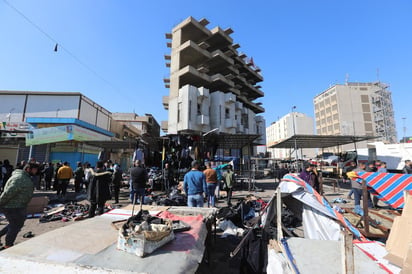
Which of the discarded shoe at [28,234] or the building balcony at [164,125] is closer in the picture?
the discarded shoe at [28,234]

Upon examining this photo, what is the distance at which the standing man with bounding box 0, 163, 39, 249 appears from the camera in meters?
3.74

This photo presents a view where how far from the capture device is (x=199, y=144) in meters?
12.0

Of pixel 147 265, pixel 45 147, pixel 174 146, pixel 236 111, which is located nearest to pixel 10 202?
pixel 147 265

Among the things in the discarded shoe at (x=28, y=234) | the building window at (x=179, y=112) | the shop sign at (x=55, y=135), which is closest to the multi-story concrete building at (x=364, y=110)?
the building window at (x=179, y=112)

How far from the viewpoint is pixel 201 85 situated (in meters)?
30.9

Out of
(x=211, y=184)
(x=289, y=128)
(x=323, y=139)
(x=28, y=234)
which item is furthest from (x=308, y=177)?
(x=289, y=128)

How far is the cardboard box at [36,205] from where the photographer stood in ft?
22.8

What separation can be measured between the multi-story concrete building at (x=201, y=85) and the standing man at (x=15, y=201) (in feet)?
68.5

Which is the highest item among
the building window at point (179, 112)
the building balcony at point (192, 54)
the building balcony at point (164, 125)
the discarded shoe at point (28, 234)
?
the building balcony at point (192, 54)

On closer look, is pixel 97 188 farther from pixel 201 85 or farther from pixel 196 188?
pixel 201 85

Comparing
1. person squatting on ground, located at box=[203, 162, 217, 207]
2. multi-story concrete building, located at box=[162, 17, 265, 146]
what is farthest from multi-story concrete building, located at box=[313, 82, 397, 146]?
person squatting on ground, located at box=[203, 162, 217, 207]

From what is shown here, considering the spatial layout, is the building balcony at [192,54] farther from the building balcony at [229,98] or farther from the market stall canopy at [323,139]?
the market stall canopy at [323,139]

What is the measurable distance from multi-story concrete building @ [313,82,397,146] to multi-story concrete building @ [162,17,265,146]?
42.8 metres

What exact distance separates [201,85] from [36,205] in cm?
2661
